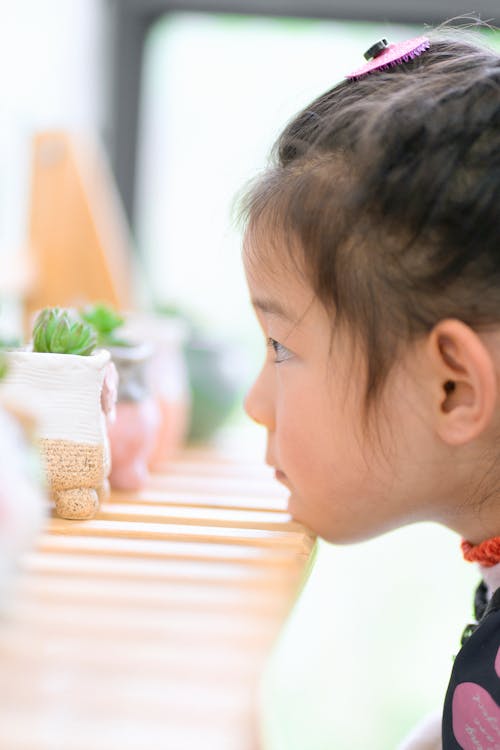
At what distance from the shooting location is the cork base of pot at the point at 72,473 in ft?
2.13

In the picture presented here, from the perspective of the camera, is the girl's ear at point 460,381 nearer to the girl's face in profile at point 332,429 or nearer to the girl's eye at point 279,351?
the girl's face in profile at point 332,429

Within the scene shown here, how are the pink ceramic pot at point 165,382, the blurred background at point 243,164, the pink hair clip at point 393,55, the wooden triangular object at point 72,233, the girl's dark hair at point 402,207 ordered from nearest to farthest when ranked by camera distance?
the girl's dark hair at point 402,207 < the pink hair clip at point 393,55 < the pink ceramic pot at point 165,382 < the wooden triangular object at point 72,233 < the blurred background at point 243,164

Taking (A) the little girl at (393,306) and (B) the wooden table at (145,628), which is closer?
(B) the wooden table at (145,628)

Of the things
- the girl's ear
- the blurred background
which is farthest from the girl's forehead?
the blurred background

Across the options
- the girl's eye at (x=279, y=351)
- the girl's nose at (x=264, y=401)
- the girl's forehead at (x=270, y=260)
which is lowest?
the girl's nose at (x=264, y=401)

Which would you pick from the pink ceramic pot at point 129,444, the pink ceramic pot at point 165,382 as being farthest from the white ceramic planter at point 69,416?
the pink ceramic pot at point 165,382

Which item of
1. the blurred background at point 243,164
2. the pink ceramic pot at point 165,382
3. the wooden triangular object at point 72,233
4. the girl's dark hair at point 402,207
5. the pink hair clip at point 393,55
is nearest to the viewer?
the girl's dark hair at point 402,207

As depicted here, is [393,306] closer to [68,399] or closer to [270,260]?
[270,260]

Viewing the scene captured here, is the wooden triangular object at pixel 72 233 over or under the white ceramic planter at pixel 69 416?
under

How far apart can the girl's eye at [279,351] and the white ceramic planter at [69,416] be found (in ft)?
0.46

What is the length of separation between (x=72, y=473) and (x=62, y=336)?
3.6 inches

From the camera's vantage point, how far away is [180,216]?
95.1 inches

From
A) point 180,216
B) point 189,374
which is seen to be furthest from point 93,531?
point 180,216

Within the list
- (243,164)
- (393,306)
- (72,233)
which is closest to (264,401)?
(393,306)
